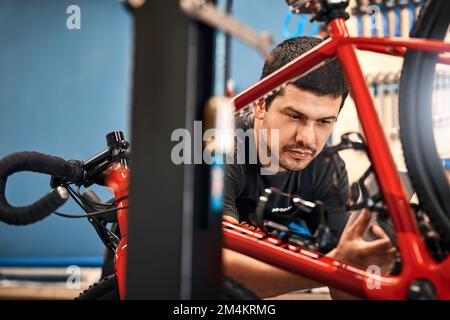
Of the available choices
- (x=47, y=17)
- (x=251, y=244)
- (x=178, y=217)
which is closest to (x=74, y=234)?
(x=47, y=17)

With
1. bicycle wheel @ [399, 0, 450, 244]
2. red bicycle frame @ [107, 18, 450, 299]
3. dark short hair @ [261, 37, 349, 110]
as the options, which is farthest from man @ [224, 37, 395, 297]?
bicycle wheel @ [399, 0, 450, 244]

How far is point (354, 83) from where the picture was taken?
62 centimetres

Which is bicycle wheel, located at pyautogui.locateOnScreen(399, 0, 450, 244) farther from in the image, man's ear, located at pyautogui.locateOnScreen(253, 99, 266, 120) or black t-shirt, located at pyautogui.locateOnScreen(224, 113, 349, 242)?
man's ear, located at pyautogui.locateOnScreen(253, 99, 266, 120)

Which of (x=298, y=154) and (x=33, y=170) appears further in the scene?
(x=298, y=154)

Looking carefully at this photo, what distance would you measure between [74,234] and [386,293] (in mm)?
1457

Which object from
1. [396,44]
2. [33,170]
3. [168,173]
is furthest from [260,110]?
[168,173]

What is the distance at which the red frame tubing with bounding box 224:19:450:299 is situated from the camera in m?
0.58

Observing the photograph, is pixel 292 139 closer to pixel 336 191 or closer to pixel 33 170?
pixel 336 191

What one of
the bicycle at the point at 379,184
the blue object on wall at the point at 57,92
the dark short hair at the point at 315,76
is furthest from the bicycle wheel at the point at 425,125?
the blue object on wall at the point at 57,92

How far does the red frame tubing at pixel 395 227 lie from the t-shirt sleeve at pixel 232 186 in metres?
0.13

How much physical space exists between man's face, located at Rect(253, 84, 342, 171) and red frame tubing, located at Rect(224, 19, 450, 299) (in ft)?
0.71

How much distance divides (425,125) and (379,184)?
104 millimetres

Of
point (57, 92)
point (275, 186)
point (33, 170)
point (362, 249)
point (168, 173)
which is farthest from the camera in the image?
point (57, 92)

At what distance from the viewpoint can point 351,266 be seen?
62 cm
